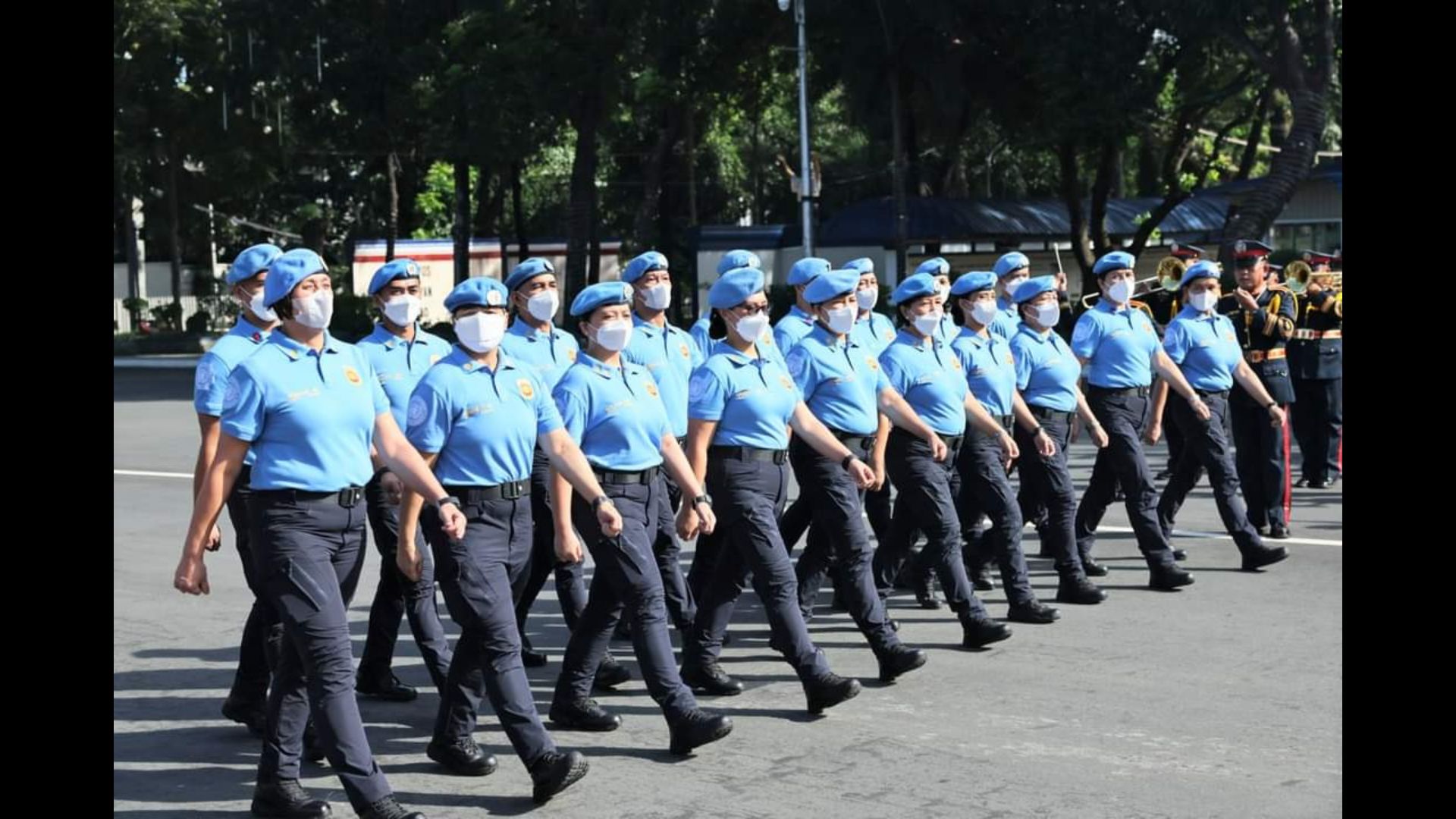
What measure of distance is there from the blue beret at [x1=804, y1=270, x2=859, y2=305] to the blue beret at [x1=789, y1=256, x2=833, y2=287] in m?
0.14

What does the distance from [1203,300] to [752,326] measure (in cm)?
490

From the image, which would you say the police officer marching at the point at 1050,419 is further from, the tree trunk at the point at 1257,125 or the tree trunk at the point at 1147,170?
the tree trunk at the point at 1147,170

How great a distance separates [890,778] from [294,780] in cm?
223

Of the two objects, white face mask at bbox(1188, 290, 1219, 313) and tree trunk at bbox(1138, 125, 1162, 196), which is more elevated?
tree trunk at bbox(1138, 125, 1162, 196)

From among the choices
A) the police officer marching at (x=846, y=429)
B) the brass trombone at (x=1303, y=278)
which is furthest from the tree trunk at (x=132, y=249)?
the police officer marching at (x=846, y=429)

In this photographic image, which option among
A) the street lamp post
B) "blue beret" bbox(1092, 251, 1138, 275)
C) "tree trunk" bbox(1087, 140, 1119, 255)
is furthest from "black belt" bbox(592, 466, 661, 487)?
"tree trunk" bbox(1087, 140, 1119, 255)

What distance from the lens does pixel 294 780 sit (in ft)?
22.2

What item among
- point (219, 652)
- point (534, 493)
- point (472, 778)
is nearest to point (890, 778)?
point (472, 778)

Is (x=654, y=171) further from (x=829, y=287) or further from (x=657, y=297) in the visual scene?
(x=829, y=287)

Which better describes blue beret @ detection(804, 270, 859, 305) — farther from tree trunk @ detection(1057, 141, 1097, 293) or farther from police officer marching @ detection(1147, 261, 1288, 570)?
tree trunk @ detection(1057, 141, 1097, 293)

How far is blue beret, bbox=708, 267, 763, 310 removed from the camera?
8.30 meters

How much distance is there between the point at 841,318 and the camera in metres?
8.98

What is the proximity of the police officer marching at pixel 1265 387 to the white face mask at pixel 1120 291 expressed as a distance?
165 centimetres
